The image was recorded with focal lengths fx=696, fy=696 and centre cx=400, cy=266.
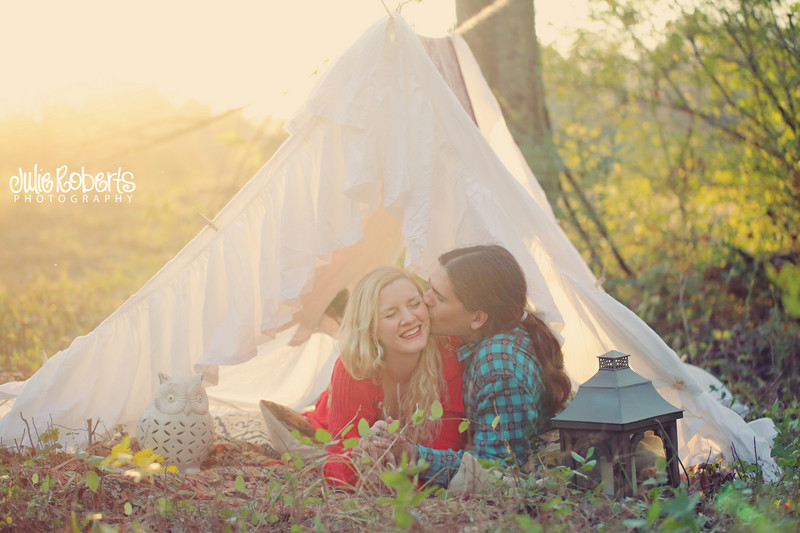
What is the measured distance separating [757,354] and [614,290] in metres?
1.67

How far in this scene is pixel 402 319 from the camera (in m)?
2.64

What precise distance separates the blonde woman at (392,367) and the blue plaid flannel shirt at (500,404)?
17 centimetres

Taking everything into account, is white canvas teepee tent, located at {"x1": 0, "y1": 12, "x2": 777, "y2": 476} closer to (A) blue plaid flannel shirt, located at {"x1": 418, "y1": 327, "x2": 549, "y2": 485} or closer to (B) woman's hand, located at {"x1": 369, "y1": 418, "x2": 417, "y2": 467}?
(A) blue plaid flannel shirt, located at {"x1": 418, "y1": 327, "x2": 549, "y2": 485}

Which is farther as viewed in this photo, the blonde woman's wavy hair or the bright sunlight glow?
the bright sunlight glow

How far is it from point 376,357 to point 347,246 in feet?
1.97

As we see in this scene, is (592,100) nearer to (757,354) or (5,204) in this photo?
(757,354)

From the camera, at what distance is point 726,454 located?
2734mm

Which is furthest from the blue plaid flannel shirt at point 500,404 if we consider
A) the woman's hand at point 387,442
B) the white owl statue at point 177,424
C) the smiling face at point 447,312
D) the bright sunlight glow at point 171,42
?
the bright sunlight glow at point 171,42

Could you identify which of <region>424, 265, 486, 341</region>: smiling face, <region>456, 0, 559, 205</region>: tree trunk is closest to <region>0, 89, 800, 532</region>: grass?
<region>424, 265, 486, 341</region>: smiling face

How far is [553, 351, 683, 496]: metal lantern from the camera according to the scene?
2.16 meters

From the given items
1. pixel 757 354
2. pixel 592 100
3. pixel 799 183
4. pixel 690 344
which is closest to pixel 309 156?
pixel 690 344

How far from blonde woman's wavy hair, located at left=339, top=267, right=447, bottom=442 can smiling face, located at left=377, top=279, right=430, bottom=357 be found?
26 mm

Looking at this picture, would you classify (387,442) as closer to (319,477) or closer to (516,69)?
(319,477)

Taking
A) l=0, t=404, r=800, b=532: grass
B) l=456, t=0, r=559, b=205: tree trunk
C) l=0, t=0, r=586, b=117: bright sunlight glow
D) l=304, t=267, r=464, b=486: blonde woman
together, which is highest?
l=0, t=0, r=586, b=117: bright sunlight glow
